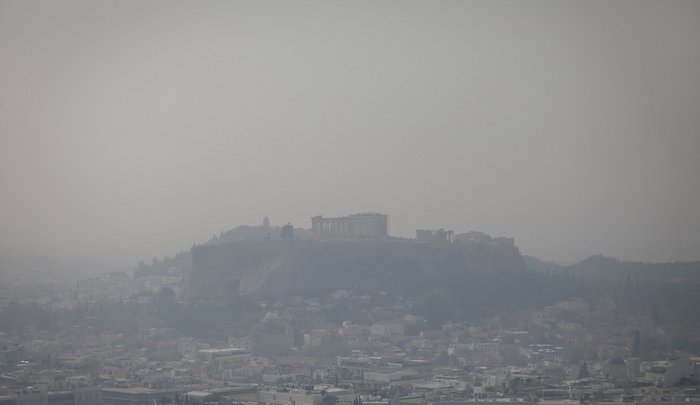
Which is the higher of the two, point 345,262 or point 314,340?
point 345,262

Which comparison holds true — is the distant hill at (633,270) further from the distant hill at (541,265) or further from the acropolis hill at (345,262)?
the acropolis hill at (345,262)

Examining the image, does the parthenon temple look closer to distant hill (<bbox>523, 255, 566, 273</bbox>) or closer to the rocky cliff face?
the rocky cliff face

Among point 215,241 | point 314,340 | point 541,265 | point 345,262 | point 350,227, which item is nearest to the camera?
point 314,340

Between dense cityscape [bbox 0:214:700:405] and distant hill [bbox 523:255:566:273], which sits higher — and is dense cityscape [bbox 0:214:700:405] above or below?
below

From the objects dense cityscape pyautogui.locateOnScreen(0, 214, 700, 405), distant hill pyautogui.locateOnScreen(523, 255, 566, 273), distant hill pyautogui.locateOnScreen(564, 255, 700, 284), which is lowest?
dense cityscape pyautogui.locateOnScreen(0, 214, 700, 405)

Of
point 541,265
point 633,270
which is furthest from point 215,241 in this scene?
point 633,270

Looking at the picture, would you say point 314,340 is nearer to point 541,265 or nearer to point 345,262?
point 345,262

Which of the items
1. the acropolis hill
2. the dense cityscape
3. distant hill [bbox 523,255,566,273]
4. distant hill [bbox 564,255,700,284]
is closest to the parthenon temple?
the dense cityscape

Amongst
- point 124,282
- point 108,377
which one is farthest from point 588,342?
point 124,282

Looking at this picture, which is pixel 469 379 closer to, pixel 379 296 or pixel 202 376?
pixel 202 376
